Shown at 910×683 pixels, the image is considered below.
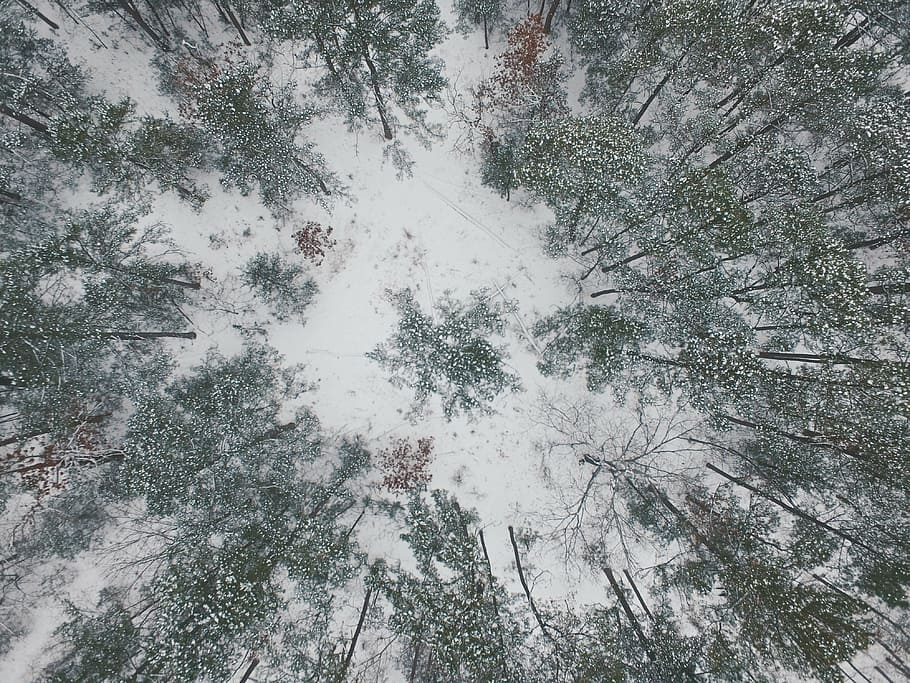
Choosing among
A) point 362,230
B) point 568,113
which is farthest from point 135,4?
point 568,113

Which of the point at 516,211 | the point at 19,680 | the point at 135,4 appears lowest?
the point at 19,680

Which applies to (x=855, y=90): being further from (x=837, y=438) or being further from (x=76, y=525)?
(x=76, y=525)

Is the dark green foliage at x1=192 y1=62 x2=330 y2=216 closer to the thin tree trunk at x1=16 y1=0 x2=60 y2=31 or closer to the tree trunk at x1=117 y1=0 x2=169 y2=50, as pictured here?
the tree trunk at x1=117 y1=0 x2=169 y2=50

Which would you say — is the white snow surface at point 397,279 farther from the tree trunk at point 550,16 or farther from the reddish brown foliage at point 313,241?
the tree trunk at point 550,16

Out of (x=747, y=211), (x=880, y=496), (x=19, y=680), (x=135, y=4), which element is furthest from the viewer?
(x=135, y=4)

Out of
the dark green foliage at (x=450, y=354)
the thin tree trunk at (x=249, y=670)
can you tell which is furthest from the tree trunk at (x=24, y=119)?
the thin tree trunk at (x=249, y=670)

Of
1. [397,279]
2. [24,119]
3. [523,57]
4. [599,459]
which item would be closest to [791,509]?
[599,459]

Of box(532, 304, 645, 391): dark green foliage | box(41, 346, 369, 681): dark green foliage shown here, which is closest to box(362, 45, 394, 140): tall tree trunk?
box(532, 304, 645, 391): dark green foliage
